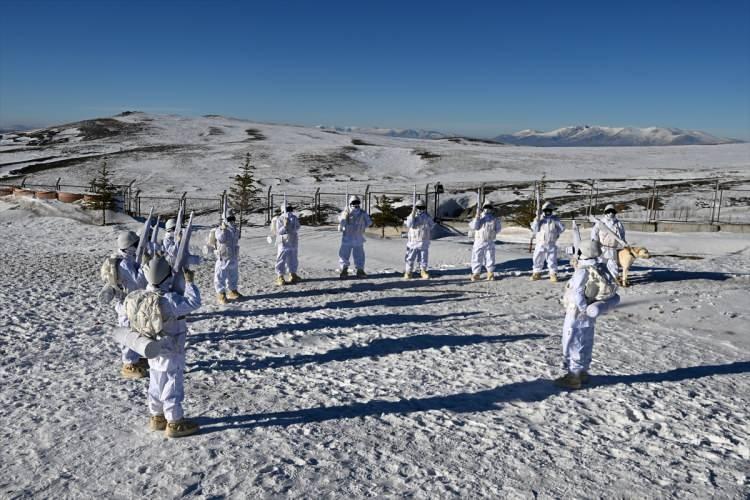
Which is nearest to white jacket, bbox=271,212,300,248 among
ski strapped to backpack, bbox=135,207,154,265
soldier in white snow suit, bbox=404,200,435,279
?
soldier in white snow suit, bbox=404,200,435,279

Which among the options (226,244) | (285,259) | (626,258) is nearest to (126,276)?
(226,244)

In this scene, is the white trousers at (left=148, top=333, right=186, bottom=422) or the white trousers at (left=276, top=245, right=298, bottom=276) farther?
→ the white trousers at (left=276, top=245, right=298, bottom=276)

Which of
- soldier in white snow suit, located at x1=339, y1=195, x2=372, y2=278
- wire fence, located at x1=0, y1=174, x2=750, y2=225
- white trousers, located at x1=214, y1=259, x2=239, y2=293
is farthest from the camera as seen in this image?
wire fence, located at x1=0, y1=174, x2=750, y2=225

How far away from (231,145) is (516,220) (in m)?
46.7

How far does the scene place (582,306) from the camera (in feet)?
22.5

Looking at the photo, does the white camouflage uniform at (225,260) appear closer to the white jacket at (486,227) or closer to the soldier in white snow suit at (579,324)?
the white jacket at (486,227)

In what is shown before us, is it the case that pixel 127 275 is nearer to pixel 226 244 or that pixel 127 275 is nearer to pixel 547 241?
pixel 226 244

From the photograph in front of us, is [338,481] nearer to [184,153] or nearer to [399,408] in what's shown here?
[399,408]

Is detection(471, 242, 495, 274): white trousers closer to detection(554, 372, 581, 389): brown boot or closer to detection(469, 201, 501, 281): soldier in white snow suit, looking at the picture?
detection(469, 201, 501, 281): soldier in white snow suit

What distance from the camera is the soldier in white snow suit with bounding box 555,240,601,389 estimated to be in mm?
6914

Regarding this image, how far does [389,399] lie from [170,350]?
2.54m

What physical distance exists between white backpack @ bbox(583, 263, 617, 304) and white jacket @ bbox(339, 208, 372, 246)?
7507 millimetres

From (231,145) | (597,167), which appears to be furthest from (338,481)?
(231,145)

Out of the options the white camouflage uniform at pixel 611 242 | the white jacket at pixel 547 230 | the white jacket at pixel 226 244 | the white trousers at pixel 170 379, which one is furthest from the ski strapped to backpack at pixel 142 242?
the white jacket at pixel 547 230
